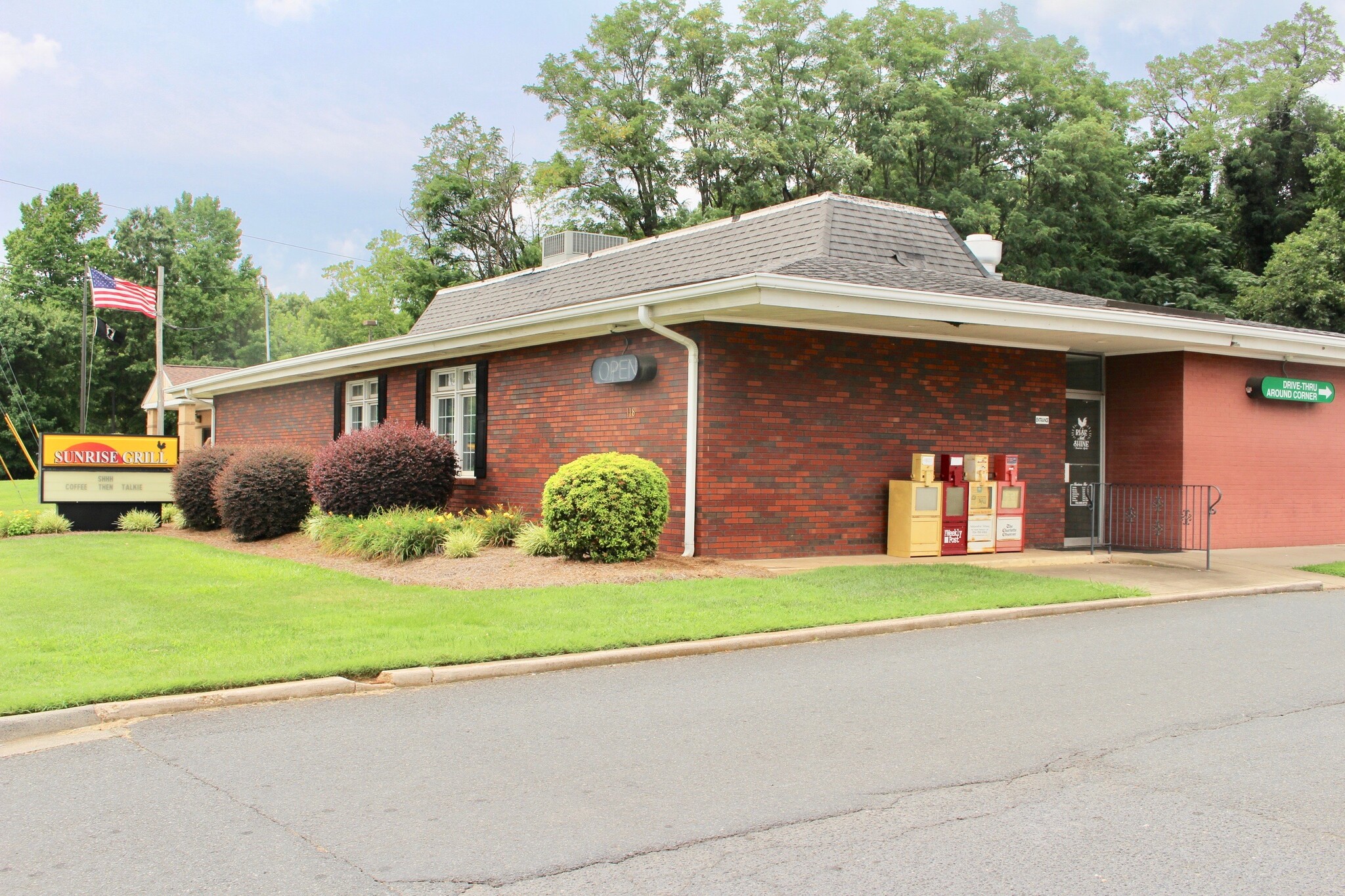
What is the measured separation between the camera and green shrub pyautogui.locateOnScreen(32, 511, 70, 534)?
1962 centimetres

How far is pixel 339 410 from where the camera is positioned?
849 inches

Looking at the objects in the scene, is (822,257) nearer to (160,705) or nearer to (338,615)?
(338,615)

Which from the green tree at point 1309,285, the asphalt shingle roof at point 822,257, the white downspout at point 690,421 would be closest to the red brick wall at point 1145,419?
the asphalt shingle roof at point 822,257

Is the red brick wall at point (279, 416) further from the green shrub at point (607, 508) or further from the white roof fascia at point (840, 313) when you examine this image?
the green shrub at point (607, 508)

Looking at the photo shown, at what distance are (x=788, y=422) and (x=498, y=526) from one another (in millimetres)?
4380

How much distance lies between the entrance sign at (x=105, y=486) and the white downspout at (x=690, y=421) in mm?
12915

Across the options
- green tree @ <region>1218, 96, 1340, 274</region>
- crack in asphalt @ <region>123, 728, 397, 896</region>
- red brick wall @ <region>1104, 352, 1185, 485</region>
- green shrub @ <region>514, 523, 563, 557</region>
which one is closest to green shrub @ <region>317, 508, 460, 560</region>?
green shrub @ <region>514, 523, 563, 557</region>

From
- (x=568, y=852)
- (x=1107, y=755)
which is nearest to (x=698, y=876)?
(x=568, y=852)

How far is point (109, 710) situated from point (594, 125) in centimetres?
3585

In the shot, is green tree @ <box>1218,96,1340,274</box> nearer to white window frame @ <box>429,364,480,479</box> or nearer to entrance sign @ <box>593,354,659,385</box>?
white window frame @ <box>429,364,480,479</box>

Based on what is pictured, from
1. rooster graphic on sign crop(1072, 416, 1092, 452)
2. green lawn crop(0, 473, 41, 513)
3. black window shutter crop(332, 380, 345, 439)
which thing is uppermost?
black window shutter crop(332, 380, 345, 439)

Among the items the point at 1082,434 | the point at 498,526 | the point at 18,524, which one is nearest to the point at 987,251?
the point at 1082,434

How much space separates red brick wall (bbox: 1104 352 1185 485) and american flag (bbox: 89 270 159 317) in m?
28.3

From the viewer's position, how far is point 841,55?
39.2 metres
